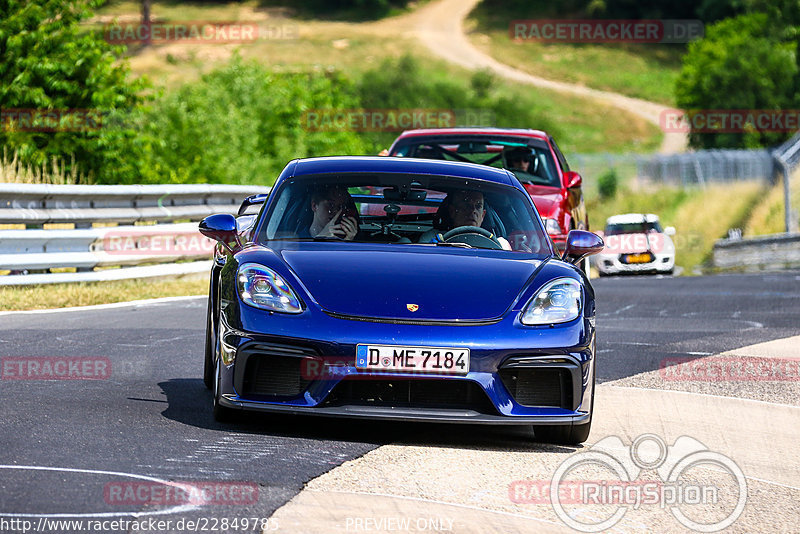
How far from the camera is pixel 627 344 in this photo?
36.4 feet

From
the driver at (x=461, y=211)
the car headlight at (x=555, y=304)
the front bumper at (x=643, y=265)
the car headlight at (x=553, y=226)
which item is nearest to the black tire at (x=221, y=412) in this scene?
the car headlight at (x=555, y=304)

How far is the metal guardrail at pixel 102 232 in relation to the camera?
1322cm


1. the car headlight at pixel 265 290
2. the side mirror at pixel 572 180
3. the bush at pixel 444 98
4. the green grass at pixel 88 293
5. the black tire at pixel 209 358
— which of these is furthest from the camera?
Result: the bush at pixel 444 98

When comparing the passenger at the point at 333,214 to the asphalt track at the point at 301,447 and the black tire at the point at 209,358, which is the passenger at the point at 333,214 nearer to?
the black tire at the point at 209,358

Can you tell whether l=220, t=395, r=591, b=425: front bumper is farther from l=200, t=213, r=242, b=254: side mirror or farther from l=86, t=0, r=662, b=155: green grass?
l=86, t=0, r=662, b=155: green grass

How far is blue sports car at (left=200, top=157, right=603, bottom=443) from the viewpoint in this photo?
238 inches

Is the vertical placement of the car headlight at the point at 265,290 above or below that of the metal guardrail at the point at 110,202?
above

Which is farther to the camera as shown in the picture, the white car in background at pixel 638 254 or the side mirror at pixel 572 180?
the white car in background at pixel 638 254

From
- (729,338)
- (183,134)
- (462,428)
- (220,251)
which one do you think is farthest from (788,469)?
(183,134)

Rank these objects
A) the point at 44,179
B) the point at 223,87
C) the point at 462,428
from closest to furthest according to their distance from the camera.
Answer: the point at 462,428, the point at 44,179, the point at 223,87

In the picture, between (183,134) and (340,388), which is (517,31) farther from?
(340,388)

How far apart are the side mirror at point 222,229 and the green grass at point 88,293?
5.63 metres

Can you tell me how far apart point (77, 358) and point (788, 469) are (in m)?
4.62

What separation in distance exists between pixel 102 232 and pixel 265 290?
828 cm
